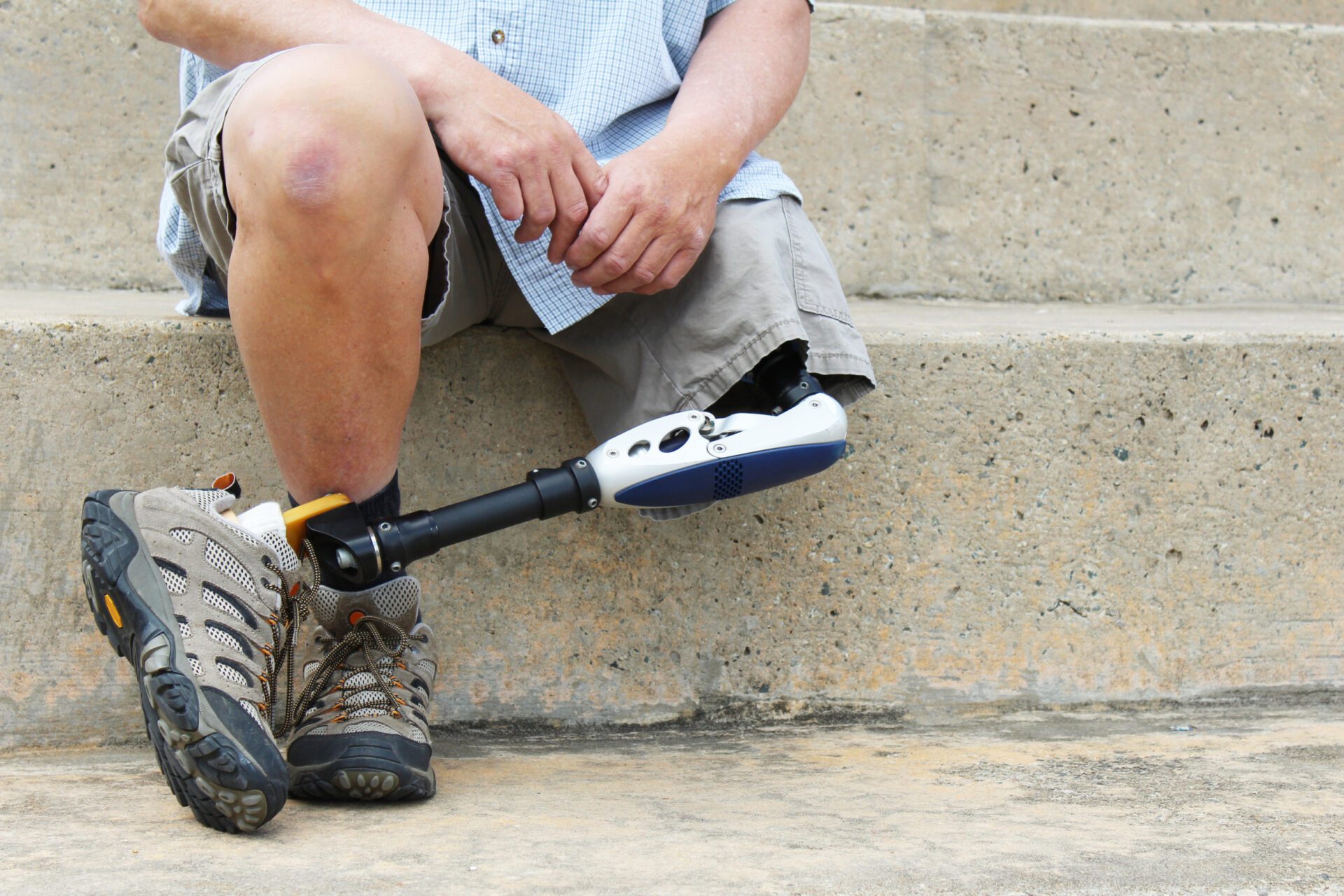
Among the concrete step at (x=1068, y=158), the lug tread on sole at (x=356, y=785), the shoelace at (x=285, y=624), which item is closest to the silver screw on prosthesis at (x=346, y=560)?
the shoelace at (x=285, y=624)

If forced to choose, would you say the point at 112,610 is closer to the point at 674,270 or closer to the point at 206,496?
the point at 206,496

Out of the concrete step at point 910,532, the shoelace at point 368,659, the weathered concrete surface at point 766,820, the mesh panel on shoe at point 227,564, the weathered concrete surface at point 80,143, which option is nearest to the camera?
the weathered concrete surface at point 766,820

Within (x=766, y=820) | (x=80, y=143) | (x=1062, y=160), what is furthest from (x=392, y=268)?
(x=1062, y=160)

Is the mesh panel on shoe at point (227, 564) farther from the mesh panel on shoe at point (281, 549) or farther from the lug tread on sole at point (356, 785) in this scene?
the lug tread on sole at point (356, 785)

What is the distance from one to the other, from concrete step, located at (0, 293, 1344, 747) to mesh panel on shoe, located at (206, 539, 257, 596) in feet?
0.84

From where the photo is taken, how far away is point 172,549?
0.70 meters

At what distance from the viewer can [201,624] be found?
0.69 metres

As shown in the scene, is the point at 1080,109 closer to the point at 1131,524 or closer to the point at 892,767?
the point at 1131,524

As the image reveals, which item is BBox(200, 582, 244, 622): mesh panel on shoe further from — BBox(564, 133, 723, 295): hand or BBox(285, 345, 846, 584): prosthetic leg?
BBox(564, 133, 723, 295): hand

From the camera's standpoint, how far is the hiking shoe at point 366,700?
744 millimetres

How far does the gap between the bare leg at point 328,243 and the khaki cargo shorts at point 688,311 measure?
0.08m

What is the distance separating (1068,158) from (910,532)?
0.71 meters

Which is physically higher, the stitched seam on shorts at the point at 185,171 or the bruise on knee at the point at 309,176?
the stitched seam on shorts at the point at 185,171

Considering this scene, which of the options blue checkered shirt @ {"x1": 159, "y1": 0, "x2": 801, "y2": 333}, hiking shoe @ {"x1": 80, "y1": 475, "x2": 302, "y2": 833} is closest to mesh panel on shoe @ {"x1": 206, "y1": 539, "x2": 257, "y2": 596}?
hiking shoe @ {"x1": 80, "y1": 475, "x2": 302, "y2": 833}
